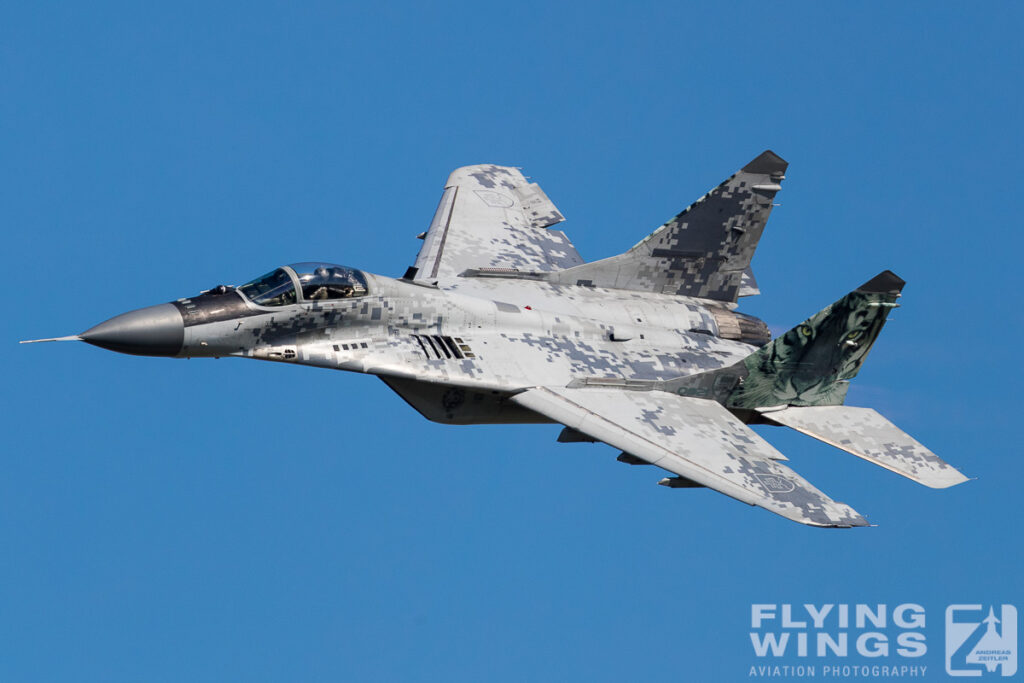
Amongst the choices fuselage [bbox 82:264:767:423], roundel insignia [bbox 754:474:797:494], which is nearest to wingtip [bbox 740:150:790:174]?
fuselage [bbox 82:264:767:423]

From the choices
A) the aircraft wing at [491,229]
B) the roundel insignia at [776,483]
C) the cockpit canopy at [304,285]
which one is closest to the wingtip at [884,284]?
the roundel insignia at [776,483]

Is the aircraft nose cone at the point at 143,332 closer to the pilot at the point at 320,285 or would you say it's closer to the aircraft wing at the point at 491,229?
the pilot at the point at 320,285

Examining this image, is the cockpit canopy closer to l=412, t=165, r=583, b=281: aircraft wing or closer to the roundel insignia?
l=412, t=165, r=583, b=281: aircraft wing

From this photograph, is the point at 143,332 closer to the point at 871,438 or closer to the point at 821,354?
the point at 821,354

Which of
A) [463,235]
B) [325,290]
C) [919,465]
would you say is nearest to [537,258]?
[463,235]

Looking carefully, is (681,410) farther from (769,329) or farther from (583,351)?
(769,329)

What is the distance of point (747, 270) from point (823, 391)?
3.51 m

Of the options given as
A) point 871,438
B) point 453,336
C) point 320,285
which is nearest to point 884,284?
point 871,438

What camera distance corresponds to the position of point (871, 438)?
2677cm

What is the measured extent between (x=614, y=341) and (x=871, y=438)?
4548mm

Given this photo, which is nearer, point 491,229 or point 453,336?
point 453,336

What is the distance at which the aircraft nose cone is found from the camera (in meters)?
23.5

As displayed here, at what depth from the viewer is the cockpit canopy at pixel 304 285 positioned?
2459cm

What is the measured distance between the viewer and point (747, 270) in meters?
29.7
